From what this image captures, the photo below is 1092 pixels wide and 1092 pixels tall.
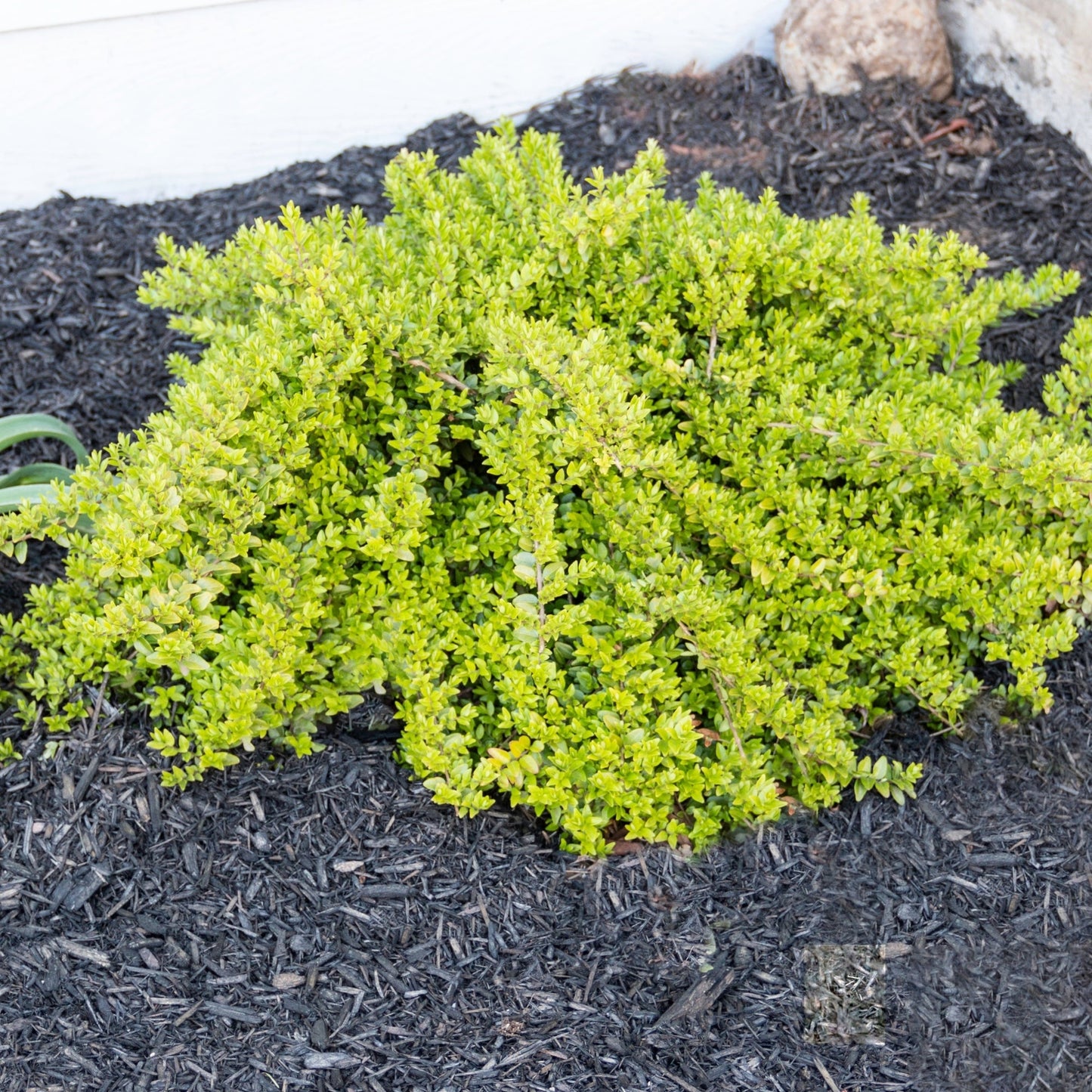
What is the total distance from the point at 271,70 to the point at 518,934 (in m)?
3.49

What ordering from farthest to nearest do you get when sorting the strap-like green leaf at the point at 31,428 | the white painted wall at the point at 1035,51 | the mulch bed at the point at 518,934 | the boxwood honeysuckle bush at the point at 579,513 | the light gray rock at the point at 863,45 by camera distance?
the light gray rock at the point at 863,45, the white painted wall at the point at 1035,51, the strap-like green leaf at the point at 31,428, the boxwood honeysuckle bush at the point at 579,513, the mulch bed at the point at 518,934

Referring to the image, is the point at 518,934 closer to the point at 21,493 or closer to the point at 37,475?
the point at 21,493

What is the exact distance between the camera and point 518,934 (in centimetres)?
234

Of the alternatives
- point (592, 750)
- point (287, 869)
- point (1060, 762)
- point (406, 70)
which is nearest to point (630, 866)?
point (592, 750)

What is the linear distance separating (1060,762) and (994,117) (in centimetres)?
284

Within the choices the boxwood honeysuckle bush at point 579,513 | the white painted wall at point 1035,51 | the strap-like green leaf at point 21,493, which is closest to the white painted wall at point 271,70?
the white painted wall at point 1035,51

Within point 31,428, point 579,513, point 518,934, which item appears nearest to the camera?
point 518,934

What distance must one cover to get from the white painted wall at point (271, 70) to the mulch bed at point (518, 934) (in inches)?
86.7

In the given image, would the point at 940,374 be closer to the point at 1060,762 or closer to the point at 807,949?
the point at 1060,762

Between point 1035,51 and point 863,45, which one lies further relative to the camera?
point 863,45

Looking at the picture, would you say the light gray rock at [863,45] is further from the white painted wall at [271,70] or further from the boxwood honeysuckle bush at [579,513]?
the boxwood honeysuckle bush at [579,513]

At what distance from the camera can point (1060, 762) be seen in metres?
2.72

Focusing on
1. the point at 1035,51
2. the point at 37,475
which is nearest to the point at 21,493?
the point at 37,475

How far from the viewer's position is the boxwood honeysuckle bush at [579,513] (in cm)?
239
